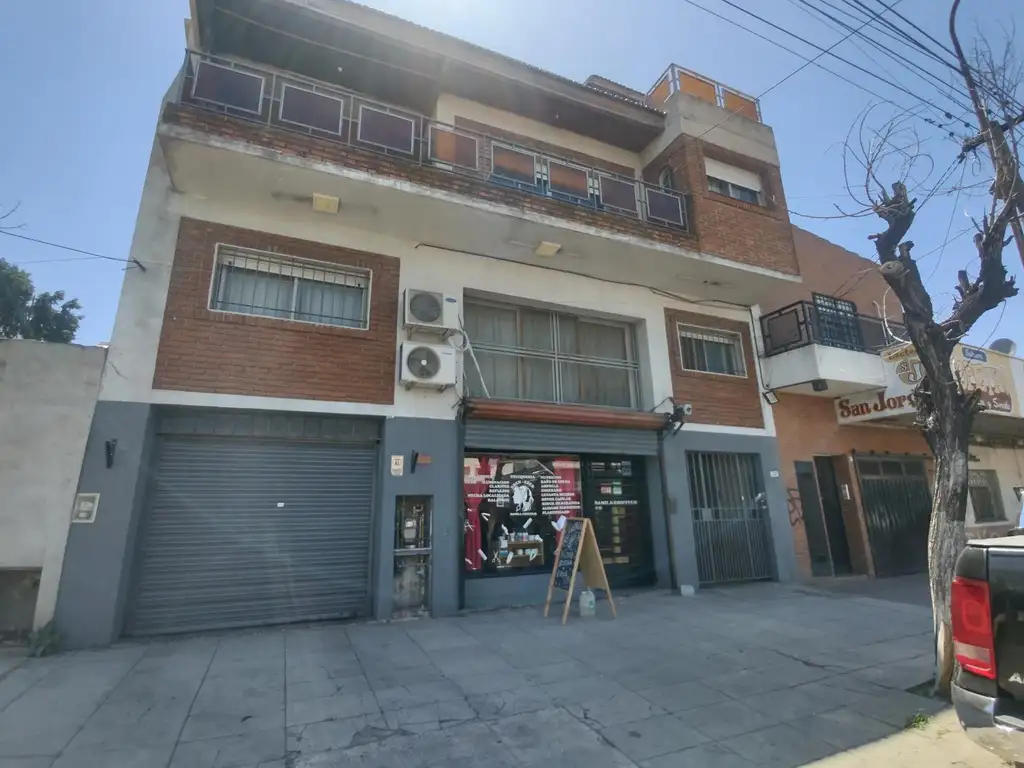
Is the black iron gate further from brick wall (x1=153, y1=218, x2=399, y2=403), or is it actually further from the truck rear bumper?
brick wall (x1=153, y1=218, x2=399, y2=403)

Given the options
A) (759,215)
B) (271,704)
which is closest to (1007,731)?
(271,704)

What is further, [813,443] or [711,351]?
[813,443]

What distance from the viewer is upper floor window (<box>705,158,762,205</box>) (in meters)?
11.0

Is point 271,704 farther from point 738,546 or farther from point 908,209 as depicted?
point 738,546

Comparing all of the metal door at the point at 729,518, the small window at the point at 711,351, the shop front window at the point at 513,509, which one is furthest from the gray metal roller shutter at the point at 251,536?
the small window at the point at 711,351

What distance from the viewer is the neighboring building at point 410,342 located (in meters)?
6.50

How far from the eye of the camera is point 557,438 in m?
8.46

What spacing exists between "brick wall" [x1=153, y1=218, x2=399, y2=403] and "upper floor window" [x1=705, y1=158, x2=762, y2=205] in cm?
765

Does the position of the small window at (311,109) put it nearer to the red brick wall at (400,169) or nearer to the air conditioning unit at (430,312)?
the red brick wall at (400,169)

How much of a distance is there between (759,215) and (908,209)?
5973 millimetres

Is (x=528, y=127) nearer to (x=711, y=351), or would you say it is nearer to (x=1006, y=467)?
(x=711, y=351)

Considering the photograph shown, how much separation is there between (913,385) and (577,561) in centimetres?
854

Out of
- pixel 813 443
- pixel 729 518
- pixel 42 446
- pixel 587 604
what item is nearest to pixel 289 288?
pixel 42 446

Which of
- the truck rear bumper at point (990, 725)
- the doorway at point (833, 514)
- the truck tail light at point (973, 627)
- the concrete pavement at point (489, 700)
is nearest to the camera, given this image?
the truck rear bumper at point (990, 725)
